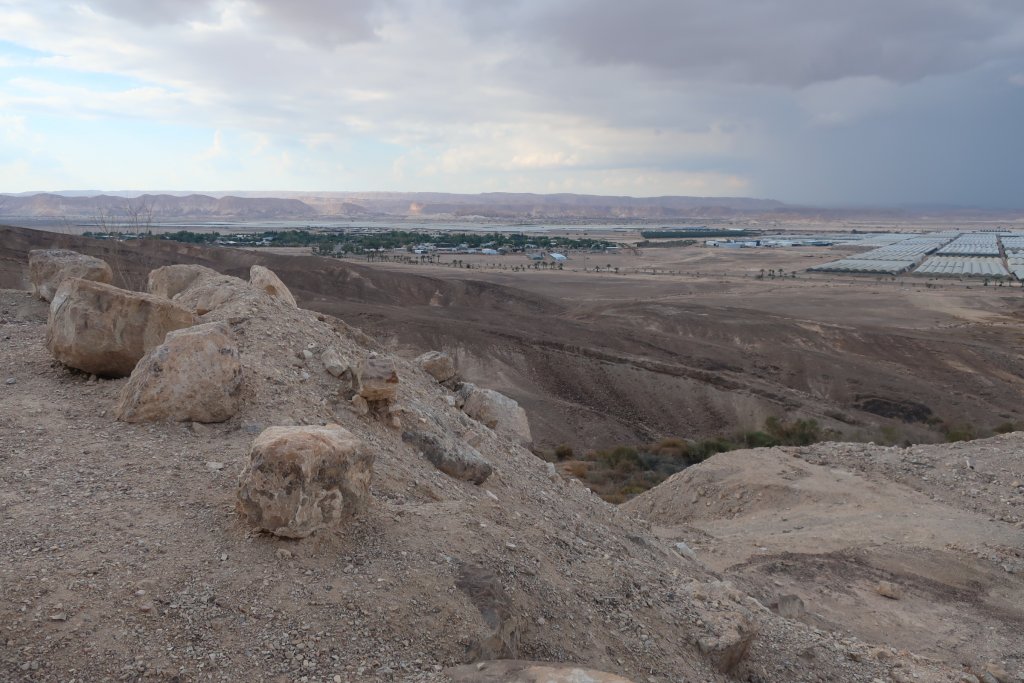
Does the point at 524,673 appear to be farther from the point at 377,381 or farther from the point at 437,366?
the point at 437,366

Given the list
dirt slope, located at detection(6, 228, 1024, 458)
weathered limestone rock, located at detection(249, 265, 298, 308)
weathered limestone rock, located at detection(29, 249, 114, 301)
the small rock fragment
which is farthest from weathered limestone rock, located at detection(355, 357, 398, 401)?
dirt slope, located at detection(6, 228, 1024, 458)

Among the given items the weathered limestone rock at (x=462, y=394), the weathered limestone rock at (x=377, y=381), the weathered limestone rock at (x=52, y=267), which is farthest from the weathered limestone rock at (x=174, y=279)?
the weathered limestone rock at (x=377, y=381)

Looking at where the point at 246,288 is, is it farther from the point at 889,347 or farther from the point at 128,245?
the point at 128,245

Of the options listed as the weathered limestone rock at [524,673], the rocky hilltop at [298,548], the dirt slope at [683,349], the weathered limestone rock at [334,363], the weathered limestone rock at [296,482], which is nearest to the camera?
the weathered limestone rock at [524,673]

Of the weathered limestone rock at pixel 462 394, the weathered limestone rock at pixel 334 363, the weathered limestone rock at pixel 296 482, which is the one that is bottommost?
the weathered limestone rock at pixel 462 394

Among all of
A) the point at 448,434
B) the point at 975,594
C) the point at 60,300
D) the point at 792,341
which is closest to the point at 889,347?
the point at 792,341

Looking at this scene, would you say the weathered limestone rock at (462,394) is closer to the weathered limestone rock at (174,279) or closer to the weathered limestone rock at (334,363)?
the weathered limestone rock at (334,363)

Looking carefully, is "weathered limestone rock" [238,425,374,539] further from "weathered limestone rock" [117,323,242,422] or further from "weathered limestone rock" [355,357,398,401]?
"weathered limestone rock" [355,357,398,401]

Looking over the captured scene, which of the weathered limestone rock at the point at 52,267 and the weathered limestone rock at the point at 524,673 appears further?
the weathered limestone rock at the point at 52,267
